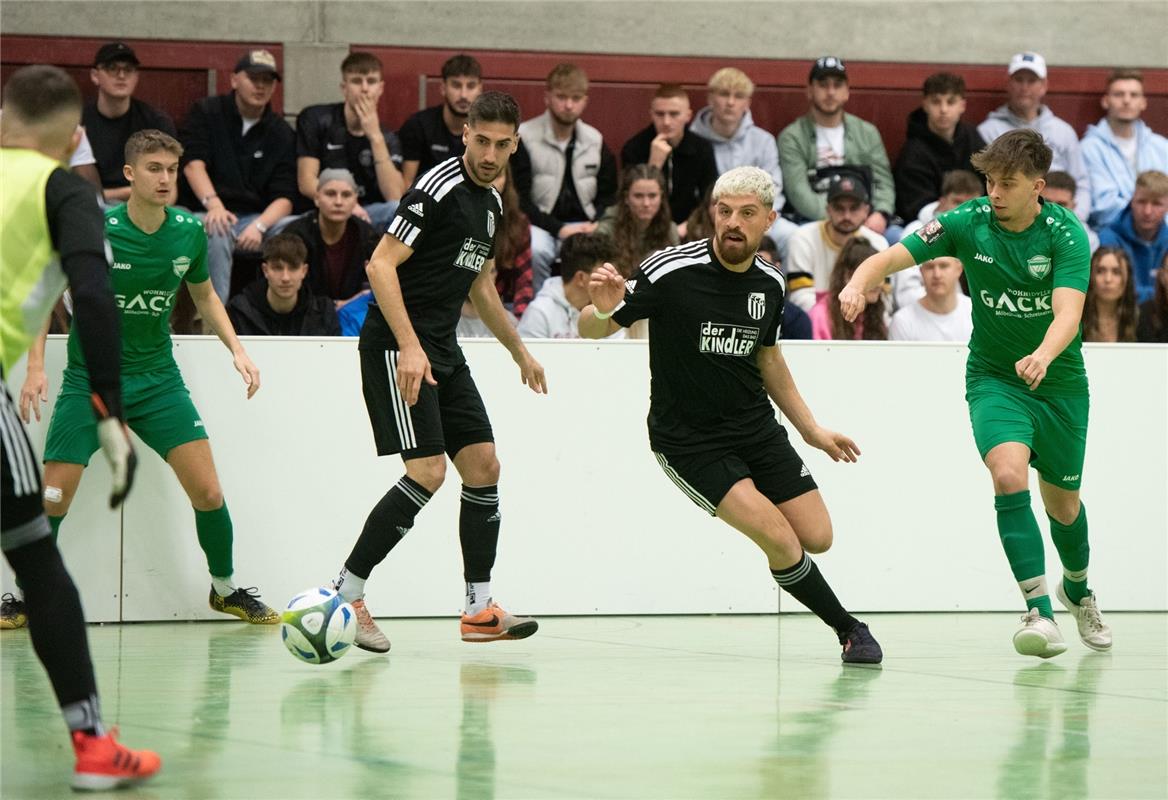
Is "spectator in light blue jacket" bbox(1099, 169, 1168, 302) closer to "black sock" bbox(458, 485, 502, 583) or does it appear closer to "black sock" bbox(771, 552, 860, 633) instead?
"black sock" bbox(771, 552, 860, 633)

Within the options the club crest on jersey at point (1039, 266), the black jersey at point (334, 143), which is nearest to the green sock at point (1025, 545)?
the club crest on jersey at point (1039, 266)

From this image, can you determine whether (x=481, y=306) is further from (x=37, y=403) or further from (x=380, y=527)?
(x=37, y=403)

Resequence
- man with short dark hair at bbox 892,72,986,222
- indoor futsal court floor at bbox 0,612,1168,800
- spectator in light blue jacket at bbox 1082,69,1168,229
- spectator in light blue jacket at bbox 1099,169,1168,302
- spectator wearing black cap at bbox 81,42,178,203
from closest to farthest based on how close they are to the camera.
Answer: indoor futsal court floor at bbox 0,612,1168,800, spectator wearing black cap at bbox 81,42,178,203, spectator in light blue jacket at bbox 1099,169,1168,302, man with short dark hair at bbox 892,72,986,222, spectator in light blue jacket at bbox 1082,69,1168,229

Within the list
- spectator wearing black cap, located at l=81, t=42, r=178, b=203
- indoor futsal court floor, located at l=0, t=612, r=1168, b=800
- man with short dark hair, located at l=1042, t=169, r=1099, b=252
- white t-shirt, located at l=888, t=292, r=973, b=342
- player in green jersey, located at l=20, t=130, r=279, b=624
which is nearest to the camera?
indoor futsal court floor, located at l=0, t=612, r=1168, b=800

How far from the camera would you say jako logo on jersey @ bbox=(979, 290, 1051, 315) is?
20.4 feet

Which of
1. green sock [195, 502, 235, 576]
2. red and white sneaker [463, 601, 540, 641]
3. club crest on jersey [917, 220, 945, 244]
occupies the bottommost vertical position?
red and white sneaker [463, 601, 540, 641]

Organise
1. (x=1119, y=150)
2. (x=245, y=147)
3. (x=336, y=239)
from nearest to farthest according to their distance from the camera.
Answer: (x=336, y=239) < (x=245, y=147) < (x=1119, y=150)

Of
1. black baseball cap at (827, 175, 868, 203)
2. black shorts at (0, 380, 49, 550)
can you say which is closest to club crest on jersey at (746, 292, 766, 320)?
black shorts at (0, 380, 49, 550)

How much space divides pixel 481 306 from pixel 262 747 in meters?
2.61

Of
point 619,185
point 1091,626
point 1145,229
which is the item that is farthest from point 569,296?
point 1145,229

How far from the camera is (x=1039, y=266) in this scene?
619cm

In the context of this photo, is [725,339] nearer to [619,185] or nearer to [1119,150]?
[619,185]

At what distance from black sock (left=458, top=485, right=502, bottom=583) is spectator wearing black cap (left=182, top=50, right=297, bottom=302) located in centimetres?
394

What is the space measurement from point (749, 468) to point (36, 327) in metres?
3.03
